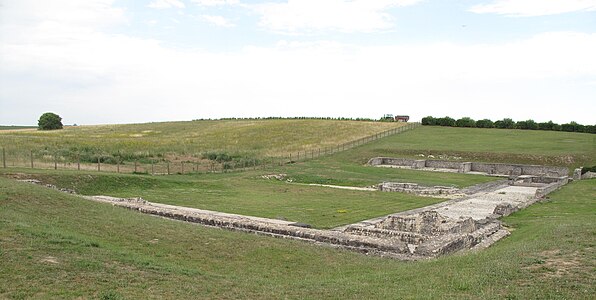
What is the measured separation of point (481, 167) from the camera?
54.2 meters

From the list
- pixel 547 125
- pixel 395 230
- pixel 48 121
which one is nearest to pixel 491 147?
pixel 547 125

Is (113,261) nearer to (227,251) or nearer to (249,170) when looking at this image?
(227,251)

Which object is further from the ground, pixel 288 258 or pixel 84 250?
pixel 84 250

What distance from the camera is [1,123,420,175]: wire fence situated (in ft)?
127

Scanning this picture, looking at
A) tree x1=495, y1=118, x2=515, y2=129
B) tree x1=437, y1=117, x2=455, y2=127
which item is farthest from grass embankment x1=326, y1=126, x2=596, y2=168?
tree x1=437, y1=117, x2=455, y2=127

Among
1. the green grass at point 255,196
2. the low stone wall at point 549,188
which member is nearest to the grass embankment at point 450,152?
the low stone wall at point 549,188

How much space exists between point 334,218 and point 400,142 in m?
49.0

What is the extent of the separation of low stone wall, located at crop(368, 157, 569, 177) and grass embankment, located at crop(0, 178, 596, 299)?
37.3m

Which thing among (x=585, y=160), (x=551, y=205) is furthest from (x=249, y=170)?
(x=585, y=160)

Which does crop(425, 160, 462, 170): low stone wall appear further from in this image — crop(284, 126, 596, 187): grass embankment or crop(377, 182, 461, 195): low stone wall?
crop(377, 182, 461, 195): low stone wall

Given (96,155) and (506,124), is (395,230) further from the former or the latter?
(506,124)

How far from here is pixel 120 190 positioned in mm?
31547

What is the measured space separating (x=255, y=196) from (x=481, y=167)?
3074 centimetres

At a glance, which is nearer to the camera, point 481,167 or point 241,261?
point 241,261
